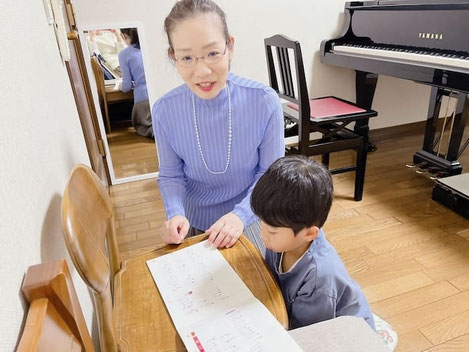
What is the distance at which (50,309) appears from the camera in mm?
457

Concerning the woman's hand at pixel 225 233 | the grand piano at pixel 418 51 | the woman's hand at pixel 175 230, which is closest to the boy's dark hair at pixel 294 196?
the woman's hand at pixel 225 233

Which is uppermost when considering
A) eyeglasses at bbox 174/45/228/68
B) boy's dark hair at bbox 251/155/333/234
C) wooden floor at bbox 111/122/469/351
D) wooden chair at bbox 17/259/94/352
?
eyeglasses at bbox 174/45/228/68

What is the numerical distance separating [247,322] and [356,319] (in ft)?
0.68

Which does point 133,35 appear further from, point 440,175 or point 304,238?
point 440,175

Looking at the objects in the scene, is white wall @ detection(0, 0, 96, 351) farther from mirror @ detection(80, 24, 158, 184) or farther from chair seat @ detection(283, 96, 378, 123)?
mirror @ detection(80, 24, 158, 184)

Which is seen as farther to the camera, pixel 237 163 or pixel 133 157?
pixel 133 157

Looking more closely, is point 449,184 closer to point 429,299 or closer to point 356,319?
point 429,299

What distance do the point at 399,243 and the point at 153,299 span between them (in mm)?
1512

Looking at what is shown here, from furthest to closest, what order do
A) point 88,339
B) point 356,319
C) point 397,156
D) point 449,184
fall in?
point 397,156 → point 449,184 → point 356,319 → point 88,339

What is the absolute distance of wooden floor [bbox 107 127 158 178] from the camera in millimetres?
2797

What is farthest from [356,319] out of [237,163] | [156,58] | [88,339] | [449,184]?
[156,58]

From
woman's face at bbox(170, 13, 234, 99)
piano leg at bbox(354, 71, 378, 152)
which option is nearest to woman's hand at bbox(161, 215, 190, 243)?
woman's face at bbox(170, 13, 234, 99)

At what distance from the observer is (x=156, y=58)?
8.39 ft

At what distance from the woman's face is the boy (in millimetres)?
306
